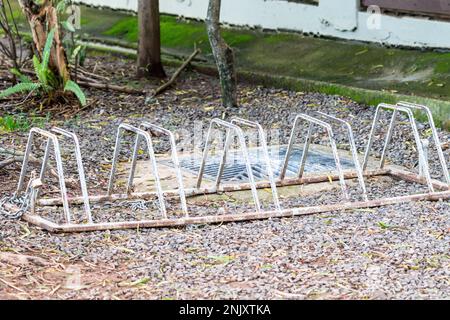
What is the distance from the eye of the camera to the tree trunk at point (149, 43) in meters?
13.0

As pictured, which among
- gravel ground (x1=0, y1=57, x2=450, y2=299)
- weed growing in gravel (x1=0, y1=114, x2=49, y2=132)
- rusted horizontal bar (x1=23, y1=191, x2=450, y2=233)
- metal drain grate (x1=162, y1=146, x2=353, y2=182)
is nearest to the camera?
gravel ground (x1=0, y1=57, x2=450, y2=299)

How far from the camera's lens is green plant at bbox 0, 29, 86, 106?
11383 millimetres

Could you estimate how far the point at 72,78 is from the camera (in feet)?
41.3

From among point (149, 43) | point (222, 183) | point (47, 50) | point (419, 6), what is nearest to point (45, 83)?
point (47, 50)

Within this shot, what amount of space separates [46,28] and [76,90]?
966 millimetres

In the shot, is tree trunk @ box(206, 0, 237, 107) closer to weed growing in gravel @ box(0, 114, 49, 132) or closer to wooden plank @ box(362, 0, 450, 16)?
weed growing in gravel @ box(0, 114, 49, 132)

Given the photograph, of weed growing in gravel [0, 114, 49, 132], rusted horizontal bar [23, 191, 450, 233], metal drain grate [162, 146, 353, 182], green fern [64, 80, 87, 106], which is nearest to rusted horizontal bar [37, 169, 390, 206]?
metal drain grate [162, 146, 353, 182]

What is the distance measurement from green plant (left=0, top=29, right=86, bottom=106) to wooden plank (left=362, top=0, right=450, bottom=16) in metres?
3.96

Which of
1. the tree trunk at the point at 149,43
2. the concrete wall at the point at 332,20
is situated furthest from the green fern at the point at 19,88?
the concrete wall at the point at 332,20

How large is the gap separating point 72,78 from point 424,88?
4.25m

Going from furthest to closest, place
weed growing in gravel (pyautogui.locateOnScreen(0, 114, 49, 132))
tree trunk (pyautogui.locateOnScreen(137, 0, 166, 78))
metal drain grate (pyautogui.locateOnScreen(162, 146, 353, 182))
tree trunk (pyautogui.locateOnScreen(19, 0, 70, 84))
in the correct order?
tree trunk (pyautogui.locateOnScreen(137, 0, 166, 78))
tree trunk (pyautogui.locateOnScreen(19, 0, 70, 84))
weed growing in gravel (pyautogui.locateOnScreen(0, 114, 49, 132))
metal drain grate (pyautogui.locateOnScreen(162, 146, 353, 182))

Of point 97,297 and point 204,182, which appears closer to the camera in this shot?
point 97,297

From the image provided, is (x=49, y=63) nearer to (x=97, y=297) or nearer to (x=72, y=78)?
(x=72, y=78)

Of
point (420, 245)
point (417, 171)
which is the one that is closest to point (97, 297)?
point (420, 245)
